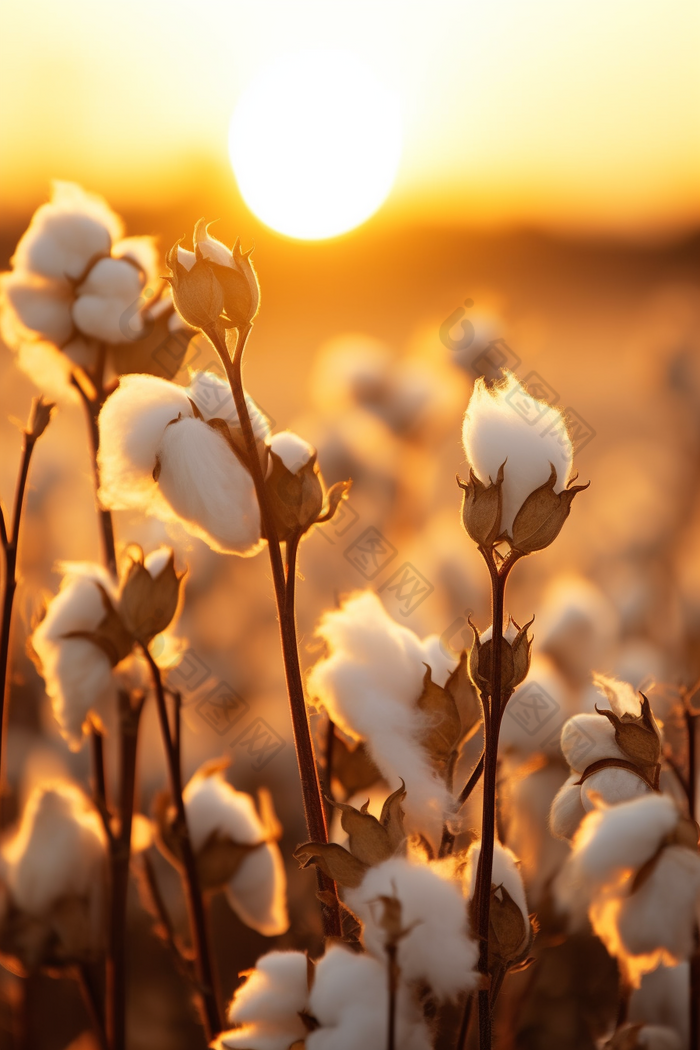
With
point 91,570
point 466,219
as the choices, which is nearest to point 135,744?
point 91,570

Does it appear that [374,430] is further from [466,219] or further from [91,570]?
[466,219]

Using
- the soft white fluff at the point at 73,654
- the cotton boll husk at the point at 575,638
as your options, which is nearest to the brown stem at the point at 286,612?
the soft white fluff at the point at 73,654

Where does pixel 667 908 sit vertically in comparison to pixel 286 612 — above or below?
below

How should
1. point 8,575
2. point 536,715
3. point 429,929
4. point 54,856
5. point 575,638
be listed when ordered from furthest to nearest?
point 575,638
point 536,715
point 54,856
point 8,575
point 429,929

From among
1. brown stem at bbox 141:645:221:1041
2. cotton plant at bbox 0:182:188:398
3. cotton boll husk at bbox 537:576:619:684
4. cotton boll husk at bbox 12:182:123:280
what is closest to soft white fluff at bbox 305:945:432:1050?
brown stem at bbox 141:645:221:1041

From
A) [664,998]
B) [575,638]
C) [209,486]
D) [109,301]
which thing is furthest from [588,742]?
[575,638]

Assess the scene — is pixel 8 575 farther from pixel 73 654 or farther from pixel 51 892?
pixel 51 892
